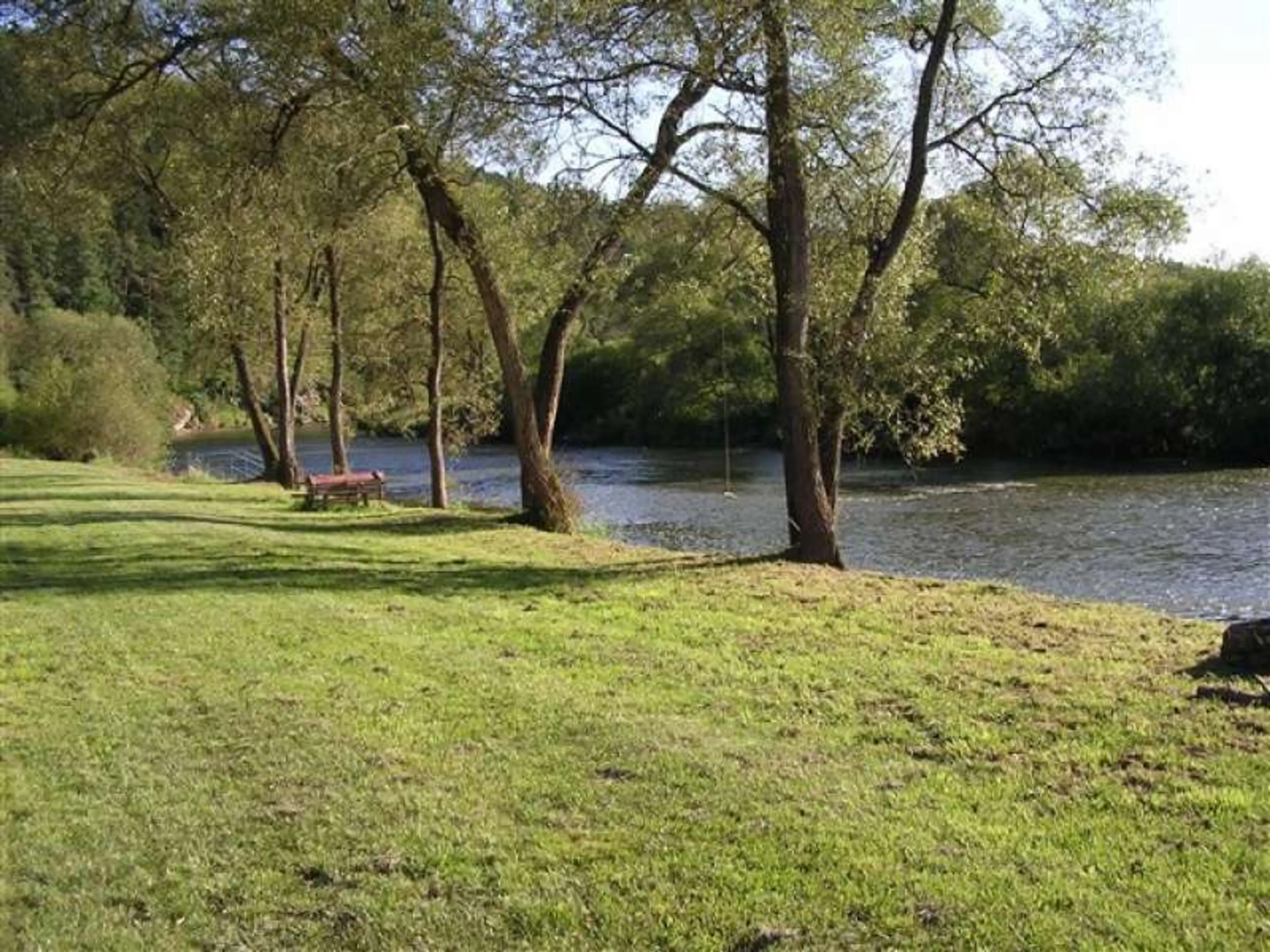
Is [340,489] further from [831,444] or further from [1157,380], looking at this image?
[1157,380]

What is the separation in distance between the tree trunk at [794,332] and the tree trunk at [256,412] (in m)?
19.3

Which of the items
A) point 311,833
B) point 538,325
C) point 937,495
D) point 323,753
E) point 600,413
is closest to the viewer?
point 311,833

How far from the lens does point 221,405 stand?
104250mm

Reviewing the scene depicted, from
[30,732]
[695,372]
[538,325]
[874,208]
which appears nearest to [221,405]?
[695,372]

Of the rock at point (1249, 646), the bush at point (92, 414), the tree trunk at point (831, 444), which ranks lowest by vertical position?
the rock at point (1249, 646)

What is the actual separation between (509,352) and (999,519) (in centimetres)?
1458

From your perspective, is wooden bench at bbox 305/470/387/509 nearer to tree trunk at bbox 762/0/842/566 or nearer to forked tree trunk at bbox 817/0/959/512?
tree trunk at bbox 762/0/842/566

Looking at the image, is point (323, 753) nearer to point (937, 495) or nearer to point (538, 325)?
point (538, 325)

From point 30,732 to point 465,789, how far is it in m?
2.97

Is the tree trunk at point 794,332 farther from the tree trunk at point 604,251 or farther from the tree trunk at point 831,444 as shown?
the tree trunk at point 604,251

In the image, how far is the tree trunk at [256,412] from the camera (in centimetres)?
3216

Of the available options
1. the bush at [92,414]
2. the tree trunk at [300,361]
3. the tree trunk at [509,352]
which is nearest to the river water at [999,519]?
the bush at [92,414]

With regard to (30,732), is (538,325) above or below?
above

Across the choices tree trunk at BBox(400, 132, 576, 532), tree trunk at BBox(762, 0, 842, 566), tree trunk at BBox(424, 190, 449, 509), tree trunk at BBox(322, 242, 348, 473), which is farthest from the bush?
tree trunk at BBox(762, 0, 842, 566)
